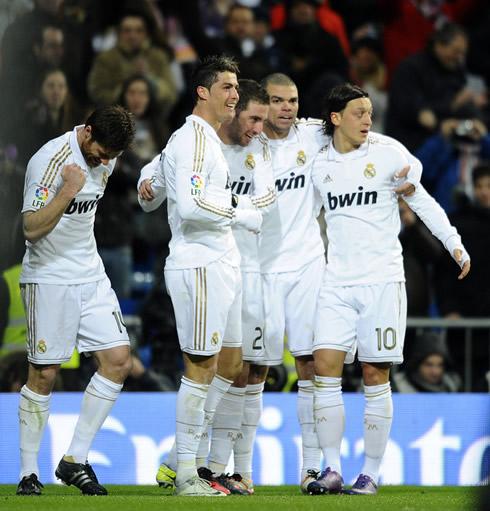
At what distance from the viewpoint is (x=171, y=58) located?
10.8 meters

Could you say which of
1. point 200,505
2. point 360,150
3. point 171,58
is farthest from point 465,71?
point 200,505

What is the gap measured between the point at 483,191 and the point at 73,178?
466 centimetres

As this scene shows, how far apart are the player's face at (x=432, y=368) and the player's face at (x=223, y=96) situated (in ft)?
11.1

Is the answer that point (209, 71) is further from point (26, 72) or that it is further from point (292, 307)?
point (26, 72)

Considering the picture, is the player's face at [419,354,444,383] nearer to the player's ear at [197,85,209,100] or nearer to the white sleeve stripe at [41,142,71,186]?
the player's ear at [197,85,209,100]

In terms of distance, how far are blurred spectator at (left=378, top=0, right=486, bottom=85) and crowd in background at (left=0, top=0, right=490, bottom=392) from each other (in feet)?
0.05

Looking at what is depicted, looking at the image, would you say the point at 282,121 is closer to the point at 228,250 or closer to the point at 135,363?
the point at 228,250

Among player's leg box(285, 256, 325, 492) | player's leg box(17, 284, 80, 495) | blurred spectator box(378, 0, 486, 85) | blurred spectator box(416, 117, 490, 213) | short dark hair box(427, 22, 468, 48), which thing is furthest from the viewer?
blurred spectator box(378, 0, 486, 85)

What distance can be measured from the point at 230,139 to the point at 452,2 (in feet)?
21.8

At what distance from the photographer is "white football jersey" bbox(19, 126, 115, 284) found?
6082 millimetres

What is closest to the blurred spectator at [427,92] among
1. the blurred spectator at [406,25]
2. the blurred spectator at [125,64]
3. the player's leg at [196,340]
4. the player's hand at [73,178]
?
the blurred spectator at [406,25]

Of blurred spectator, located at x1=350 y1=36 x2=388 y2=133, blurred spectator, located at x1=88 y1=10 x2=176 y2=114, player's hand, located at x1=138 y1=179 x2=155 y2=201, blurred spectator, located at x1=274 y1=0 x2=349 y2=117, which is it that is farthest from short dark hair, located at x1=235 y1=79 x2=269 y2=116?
blurred spectator, located at x1=350 y1=36 x2=388 y2=133

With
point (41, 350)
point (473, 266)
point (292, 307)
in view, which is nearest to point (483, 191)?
point (473, 266)

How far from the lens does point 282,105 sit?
6.68 metres
